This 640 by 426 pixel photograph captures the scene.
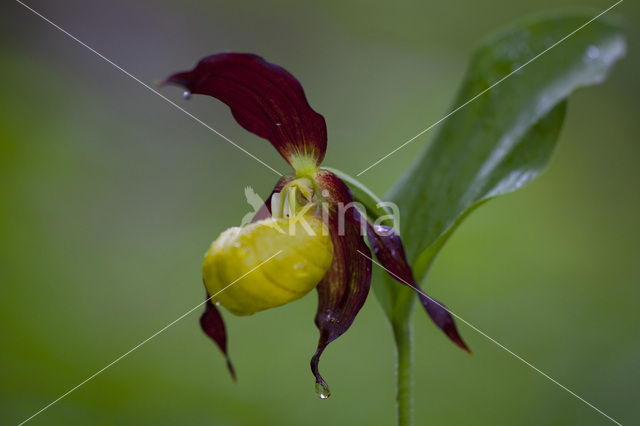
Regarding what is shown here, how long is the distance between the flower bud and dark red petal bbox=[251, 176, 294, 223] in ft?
0.39

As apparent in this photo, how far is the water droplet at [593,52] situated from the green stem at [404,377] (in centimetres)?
64

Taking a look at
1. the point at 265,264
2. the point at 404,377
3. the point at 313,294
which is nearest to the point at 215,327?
the point at 265,264

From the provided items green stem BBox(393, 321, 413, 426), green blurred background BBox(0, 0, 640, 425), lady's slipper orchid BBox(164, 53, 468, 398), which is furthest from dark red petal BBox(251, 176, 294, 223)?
green blurred background BBox(0, 0, 640, 425)

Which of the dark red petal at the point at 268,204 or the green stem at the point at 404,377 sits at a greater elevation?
the dark red petal at the point at 268,204

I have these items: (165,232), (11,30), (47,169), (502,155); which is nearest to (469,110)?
(502,155)

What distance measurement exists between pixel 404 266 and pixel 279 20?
4290mm

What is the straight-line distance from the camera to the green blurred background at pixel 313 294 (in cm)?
173

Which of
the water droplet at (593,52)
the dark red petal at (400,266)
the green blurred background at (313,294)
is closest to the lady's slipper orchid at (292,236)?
the dark red petal at (400,266)

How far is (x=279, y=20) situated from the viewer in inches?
177

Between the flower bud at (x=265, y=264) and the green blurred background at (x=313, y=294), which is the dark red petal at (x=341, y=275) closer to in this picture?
the flower bud at (x=265, y=264)

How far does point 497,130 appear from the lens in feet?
2.94

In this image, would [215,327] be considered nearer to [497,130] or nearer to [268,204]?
[268,204]

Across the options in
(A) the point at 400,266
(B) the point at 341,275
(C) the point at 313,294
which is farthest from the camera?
(C) the point at 313,294

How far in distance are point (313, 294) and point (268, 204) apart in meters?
1.54
